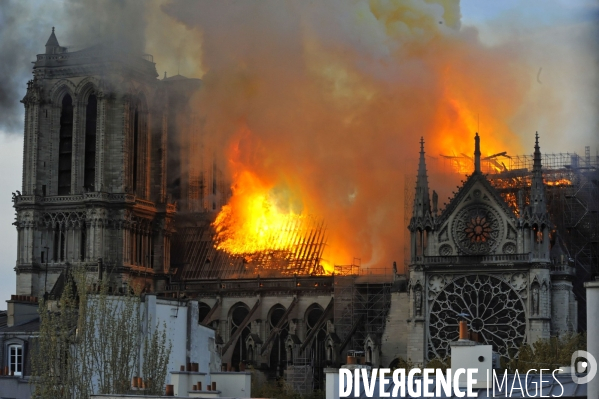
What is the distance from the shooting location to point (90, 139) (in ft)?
413

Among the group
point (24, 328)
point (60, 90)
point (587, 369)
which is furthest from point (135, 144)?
point (587, 369)

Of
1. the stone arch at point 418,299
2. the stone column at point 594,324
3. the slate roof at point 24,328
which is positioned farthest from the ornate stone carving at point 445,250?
the stone column at point 594,324

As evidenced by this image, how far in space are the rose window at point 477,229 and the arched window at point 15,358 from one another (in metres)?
31.4

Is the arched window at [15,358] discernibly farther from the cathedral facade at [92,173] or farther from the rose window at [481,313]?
the cathedral facade at [92,173]

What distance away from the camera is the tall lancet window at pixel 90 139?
411 feet

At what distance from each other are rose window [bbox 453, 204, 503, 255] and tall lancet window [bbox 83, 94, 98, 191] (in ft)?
109

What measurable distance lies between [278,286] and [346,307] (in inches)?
379

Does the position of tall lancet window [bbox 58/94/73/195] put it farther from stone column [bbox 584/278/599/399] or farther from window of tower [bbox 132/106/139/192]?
stone column [bbox 584/278/599/399]

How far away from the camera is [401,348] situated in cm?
10500

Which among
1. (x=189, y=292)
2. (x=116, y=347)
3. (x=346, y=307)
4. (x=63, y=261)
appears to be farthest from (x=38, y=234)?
(x=116, y=347)

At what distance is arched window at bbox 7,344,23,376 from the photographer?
79688 mm

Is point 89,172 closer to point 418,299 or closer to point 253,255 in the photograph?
point 253,255

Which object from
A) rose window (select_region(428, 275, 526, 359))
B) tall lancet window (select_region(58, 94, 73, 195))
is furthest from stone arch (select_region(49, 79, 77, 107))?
rose window (select_region(428, 275, 526, 359))

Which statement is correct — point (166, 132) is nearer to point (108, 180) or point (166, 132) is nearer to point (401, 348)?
point (108, 180)
